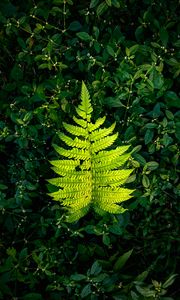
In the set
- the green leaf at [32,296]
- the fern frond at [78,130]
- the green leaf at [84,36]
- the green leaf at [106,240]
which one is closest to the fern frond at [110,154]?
the fern frond at [78,130]

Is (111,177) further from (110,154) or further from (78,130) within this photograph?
(78,130)

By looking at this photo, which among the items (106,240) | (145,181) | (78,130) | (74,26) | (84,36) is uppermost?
(74,26)

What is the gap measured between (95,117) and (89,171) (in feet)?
1.65

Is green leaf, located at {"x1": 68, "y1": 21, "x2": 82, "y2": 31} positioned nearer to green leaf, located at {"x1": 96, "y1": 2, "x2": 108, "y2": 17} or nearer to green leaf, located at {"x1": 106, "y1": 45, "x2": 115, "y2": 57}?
green leaf, located at {"x1": 96, "y1": 2, "x2": 108, "y2": 17}

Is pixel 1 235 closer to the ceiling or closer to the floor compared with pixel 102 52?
closer to the floor

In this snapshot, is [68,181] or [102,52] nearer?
[68,181]

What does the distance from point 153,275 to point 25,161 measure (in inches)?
49.1

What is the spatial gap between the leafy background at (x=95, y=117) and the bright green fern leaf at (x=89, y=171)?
0.31 metres

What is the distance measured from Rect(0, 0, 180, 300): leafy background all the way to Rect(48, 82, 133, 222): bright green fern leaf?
315mm

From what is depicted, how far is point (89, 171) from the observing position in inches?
104

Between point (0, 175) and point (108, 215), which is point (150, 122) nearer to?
point (108, 215)

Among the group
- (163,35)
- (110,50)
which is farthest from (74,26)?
(163,35)

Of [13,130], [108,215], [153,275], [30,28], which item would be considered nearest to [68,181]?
[108,215]

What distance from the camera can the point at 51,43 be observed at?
3.03m
